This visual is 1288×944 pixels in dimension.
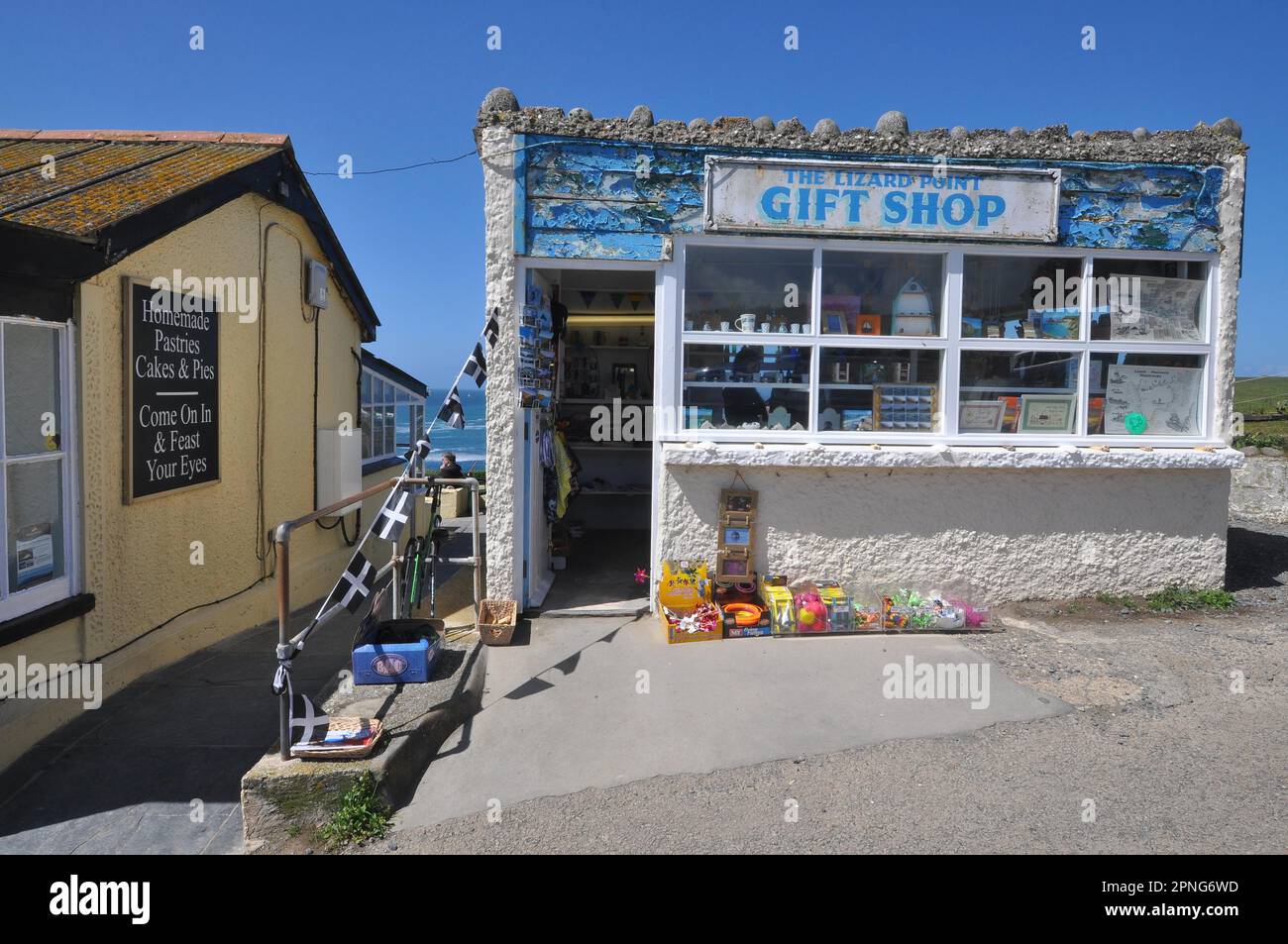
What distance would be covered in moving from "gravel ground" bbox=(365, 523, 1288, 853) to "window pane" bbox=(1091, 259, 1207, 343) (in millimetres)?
2822

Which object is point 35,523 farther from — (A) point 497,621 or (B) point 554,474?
(B) point 554,474

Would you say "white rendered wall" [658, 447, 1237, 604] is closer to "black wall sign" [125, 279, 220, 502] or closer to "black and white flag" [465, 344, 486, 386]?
"black and white flag" [465, 344, 486, 386]

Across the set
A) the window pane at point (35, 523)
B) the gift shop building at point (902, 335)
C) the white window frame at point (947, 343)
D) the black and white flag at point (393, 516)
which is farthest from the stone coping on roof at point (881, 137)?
the window pane at point (35, 523)

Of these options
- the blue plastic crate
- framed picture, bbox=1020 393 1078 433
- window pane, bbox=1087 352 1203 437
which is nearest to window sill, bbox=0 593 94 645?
the blue plastic crate

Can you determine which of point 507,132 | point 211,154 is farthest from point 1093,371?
point 211,154

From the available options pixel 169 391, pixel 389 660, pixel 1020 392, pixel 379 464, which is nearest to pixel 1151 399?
pixel 1020 392

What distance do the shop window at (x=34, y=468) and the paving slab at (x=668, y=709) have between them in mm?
2721

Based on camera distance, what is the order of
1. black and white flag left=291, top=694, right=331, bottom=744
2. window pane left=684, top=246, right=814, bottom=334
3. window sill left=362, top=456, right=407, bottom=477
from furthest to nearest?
window sill left=362, top=456, right=407, bottom=477
window pane left=684, top=246, right=814, bottom=334
black and white flag left=291, top=694, right=331, bottom=744

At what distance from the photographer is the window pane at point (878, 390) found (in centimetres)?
631

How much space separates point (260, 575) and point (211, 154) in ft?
12.9

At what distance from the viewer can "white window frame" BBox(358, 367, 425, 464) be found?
10930 mm

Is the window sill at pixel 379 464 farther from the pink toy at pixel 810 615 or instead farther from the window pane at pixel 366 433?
the pink toy at pixel 810 615

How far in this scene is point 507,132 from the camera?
594 centimetres

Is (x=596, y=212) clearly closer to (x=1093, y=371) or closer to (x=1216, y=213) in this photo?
(x=1093, y=371)
